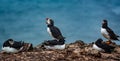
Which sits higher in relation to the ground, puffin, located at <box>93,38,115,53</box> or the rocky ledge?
puffin, located at <box>93,38,115,53</box>

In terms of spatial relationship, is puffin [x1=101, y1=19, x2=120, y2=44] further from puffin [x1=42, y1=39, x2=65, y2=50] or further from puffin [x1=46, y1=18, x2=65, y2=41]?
puffin [x1=42, y1=39, x2=65, y2=50]

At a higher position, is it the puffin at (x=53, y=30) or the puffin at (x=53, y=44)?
the puffin at (x=53, y=30)

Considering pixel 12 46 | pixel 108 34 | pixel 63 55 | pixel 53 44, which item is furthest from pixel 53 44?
pixel 108 34

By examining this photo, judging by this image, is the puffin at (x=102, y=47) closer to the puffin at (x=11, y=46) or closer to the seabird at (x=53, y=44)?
the seabird at (x=53, y=44)

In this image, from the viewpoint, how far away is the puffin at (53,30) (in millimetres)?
26997

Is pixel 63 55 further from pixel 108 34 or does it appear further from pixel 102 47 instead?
pixel 108 34

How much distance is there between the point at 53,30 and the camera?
2738 centimetres

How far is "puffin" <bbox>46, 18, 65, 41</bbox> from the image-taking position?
2700cm

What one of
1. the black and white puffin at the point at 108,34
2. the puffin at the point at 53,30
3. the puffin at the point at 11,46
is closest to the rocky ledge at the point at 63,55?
the puffin at the point at 11,46

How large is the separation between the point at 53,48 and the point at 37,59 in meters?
2.77

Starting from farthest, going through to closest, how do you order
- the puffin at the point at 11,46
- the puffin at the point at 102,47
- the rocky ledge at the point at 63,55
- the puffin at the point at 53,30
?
the puffin at the point at 53,30, the puffin at the point at 102,47, the puffin at the point at 11,46, the rocky ledge at the point at 63,55

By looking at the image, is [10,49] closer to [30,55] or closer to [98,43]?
[30,55]

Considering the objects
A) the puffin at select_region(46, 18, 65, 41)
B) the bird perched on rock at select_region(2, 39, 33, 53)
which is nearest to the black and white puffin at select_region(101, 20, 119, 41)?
the puffin at select_region(46, 18, 65, 41)

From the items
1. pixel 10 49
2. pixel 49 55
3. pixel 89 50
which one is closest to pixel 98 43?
pixel 89 50
